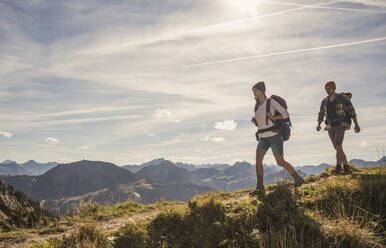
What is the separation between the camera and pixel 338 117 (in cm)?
1016

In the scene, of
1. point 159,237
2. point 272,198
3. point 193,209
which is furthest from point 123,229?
point 272,198

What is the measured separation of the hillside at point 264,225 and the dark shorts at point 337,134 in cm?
382

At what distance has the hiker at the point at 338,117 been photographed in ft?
33.1

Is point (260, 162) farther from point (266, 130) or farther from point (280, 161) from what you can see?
point (266, 130)

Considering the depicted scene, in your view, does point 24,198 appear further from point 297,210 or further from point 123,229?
point 297,210

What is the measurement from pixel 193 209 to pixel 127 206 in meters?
4.80

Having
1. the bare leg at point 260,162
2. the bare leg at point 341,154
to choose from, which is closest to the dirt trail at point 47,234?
the bare leg at point 260,162

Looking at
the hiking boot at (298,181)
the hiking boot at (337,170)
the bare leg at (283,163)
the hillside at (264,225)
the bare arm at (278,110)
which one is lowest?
the hillside at (264,225)

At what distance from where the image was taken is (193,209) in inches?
256

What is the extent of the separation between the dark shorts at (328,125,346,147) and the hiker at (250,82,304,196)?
3004mm

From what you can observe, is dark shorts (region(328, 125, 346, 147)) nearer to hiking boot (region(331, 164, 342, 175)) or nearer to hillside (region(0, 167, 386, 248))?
hiking boot (region(331, 164, 342, 175))

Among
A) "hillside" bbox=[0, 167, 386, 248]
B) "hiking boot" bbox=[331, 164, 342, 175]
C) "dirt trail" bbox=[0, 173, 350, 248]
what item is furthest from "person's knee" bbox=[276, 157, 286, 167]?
"hiking boot" bbox=[331, 164, 342, 175]

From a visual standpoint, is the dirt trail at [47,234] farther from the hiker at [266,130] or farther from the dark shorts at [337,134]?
the dark shorts at [337,134]

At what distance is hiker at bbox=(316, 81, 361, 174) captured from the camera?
33.1 feet
